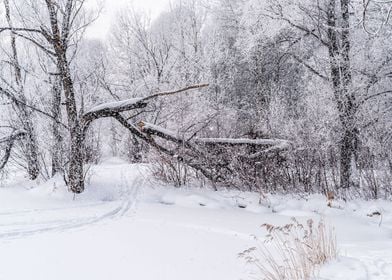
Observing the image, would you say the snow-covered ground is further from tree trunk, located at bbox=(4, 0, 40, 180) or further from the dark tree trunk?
the dark tree trunk

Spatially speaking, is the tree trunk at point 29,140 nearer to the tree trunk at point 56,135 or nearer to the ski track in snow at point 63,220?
the tree trunk at point 56,135

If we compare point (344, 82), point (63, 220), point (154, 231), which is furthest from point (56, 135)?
point (344, 82)

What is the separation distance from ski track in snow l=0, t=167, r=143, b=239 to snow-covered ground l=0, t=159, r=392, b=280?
0.02 m

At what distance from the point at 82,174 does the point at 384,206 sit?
7.51 meters

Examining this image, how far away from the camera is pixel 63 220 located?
27.6ft

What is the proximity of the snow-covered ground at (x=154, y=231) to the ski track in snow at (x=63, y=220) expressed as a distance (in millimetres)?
19

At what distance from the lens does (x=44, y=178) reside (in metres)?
12.1

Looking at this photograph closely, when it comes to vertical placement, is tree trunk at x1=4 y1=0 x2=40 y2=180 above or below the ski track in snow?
above

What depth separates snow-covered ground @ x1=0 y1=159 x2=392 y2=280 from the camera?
524 centimetres

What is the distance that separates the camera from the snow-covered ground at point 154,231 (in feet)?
17.2

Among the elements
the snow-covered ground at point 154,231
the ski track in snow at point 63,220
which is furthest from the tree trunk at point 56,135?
the ski track in snow at point 63,220

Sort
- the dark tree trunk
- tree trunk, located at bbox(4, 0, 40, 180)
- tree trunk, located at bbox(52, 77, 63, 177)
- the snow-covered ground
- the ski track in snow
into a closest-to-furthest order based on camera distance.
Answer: the snow-covered ground → the ski track in snow → the dark tree trunk → tree trunk, located at bbox(52, 77, 63, 177) → tree trunk, located at bbox(4, 0, 40, 180)

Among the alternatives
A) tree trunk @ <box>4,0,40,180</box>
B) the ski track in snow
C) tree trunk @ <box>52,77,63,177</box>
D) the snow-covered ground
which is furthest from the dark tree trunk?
tree trunk @ <box>4,0,40,180</box>

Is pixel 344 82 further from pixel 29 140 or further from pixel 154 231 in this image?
pixel 29 140
